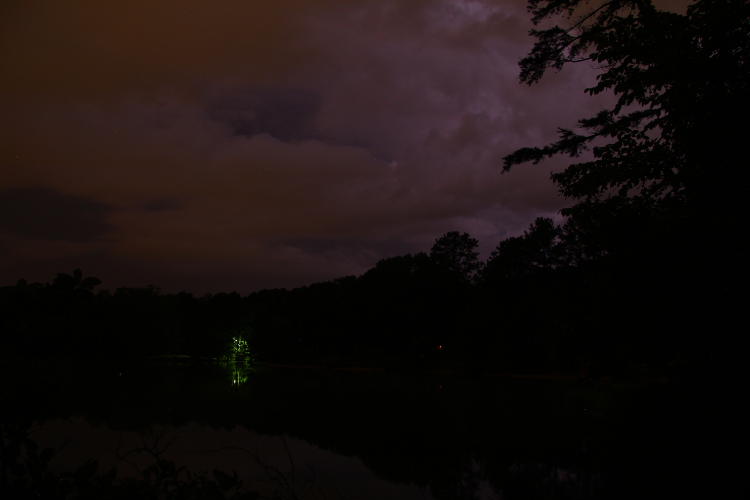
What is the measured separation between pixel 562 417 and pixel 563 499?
30.9ft

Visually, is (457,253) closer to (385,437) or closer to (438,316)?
(438,316)

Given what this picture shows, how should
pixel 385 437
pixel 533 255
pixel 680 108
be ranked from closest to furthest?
pixel 680 108, pixel 385 437, pixel 533 255

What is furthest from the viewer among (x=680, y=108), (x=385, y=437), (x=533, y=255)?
(x=533, y=255)

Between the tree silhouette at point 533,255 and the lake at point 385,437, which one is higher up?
the tree silhouette at point 533,255

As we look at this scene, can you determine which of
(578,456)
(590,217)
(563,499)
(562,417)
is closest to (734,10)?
(590,217)

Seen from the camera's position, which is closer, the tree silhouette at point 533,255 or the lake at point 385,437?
the lake at point 385,437

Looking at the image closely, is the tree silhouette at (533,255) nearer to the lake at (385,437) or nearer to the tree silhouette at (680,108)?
the lake at (385,437)

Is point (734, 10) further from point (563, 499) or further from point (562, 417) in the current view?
point (562, 417)

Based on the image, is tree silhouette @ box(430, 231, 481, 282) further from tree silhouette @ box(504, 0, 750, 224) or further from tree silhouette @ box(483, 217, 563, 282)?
tree silhouette @ box(504, 0, 750, 224)

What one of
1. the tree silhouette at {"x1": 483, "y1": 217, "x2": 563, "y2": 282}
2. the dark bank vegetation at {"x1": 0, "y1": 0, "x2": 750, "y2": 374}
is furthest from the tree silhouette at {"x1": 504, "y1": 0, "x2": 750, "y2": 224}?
the tree silhouette at {"x1": 483, "y1": 217, "x2": 563, "y2": 282}

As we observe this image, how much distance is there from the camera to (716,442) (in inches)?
235

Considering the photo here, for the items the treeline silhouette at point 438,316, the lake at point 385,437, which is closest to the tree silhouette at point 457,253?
the treeline silhouette at point 438,316

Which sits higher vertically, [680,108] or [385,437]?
[680,108]

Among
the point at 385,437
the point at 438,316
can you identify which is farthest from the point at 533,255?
the point at 385,437
